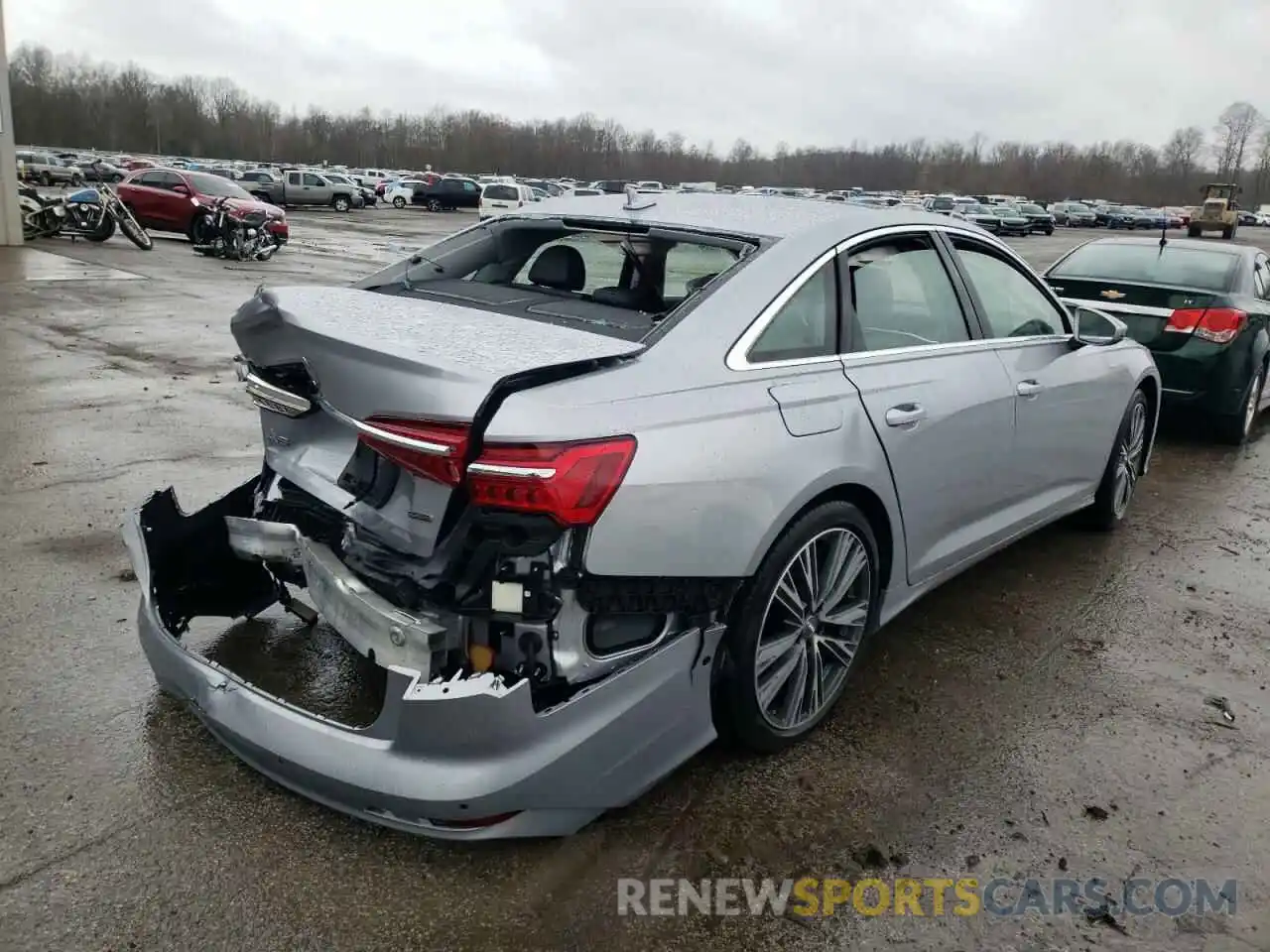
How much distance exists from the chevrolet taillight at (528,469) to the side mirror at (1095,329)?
3.15 meters

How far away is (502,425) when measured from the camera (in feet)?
7.63

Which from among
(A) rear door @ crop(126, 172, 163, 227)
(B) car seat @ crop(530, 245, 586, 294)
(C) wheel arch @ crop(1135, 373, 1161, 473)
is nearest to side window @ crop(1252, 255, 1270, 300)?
(C) wheel arch @ crop(1135, 373, 1161, 473)

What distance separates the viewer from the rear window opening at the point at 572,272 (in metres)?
3.13

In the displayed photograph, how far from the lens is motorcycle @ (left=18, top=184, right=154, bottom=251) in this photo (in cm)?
2105

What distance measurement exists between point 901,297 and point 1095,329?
1.70m

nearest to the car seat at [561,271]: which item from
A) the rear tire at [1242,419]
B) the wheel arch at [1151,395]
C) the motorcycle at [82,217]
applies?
the wheel arch at [1151,395]

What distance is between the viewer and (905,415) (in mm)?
3312

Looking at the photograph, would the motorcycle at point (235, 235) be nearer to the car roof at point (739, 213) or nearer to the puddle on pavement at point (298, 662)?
the car roof at point (739, 213)

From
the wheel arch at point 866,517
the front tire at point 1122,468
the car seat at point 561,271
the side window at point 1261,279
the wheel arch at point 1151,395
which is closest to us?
the wheel arch at point 866,517

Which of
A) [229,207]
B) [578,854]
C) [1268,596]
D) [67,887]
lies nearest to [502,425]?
[578,854]

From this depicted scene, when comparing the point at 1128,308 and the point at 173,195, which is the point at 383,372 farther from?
the point at 173,195

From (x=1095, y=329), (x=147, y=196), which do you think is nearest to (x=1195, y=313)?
(x=1095, y=329)

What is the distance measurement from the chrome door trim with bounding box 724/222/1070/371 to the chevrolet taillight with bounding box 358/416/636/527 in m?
0.61

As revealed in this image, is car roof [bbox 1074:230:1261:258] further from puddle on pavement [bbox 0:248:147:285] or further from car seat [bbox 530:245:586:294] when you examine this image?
puddle on pavement [bbox 0:248:147:285]
